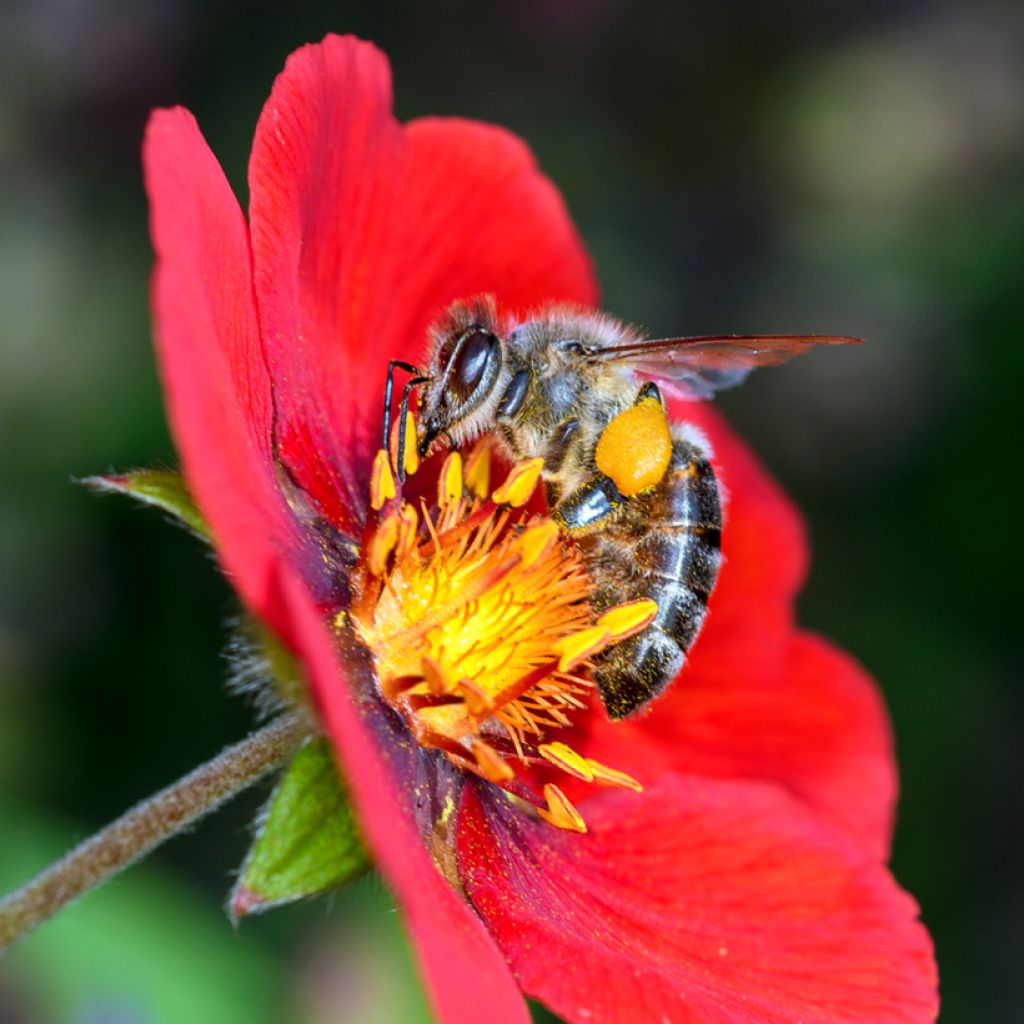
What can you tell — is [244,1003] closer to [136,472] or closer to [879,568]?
[136,472]

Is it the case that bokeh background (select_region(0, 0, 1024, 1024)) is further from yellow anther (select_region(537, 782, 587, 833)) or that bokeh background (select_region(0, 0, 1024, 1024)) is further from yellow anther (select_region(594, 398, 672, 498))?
yellow anther (select_region(594, 398, 672, 498))

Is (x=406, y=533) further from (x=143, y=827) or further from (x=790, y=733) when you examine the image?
(x=790, y=733)

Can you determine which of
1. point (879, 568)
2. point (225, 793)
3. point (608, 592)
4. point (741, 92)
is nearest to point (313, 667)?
point (225, 793)

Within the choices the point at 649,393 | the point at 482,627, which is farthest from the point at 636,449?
the point at 482,627

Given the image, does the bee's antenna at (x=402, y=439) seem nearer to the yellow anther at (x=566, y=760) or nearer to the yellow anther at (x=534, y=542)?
the yellow anther at (x=534, y=542)

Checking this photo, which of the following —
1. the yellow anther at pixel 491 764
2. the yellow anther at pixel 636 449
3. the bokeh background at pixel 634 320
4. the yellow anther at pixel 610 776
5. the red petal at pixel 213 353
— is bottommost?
the bokeh background at pixel 634 320

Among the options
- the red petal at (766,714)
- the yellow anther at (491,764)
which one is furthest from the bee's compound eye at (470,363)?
the red petal at (766,714)

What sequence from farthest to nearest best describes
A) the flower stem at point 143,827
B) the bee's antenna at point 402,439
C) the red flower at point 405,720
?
the bee's antenna at point 402,439, the flower stem at point 143,827, the red flower at point 405,720
